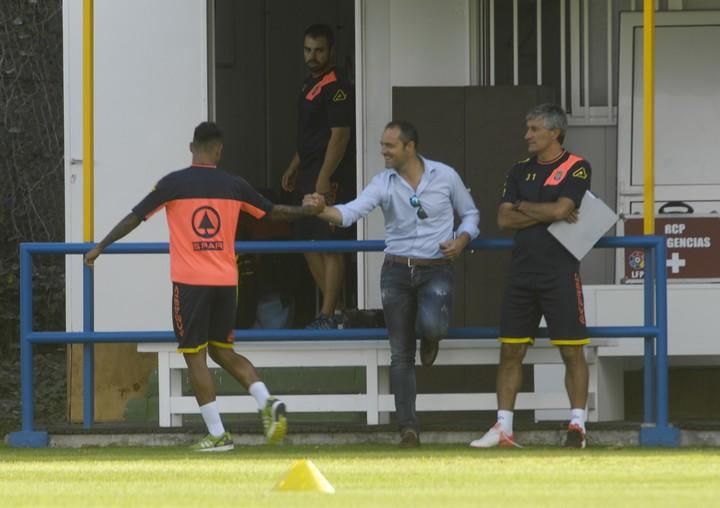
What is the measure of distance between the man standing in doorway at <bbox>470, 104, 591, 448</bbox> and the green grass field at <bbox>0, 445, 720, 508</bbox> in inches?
13.0

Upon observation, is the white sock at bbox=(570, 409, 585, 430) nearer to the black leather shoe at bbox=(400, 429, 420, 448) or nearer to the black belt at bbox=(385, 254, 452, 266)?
the black leather shoe at bbox=(400, 429, 420, 448)

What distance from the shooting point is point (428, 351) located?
11648 mm

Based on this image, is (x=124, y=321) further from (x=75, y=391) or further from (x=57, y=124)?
(x=57, y=124)

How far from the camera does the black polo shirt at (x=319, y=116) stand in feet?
42.5

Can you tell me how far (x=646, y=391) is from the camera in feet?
38.8

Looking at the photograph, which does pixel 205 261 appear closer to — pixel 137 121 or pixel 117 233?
pixel 117 233

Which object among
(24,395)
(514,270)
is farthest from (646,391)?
(24,395)

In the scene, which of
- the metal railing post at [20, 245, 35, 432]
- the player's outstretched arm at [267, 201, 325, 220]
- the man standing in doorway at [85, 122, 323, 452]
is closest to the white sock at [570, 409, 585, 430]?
the man standing in doorway at [85, 122, 323, 452]

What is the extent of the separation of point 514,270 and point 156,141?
118 inches

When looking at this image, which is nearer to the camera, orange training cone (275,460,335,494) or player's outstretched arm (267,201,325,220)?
orange training cone (275,460,335,494)

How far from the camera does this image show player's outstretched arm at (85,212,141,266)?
445 inches

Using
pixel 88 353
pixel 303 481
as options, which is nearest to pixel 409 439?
pixel 88 353

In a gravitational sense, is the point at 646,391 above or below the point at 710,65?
below

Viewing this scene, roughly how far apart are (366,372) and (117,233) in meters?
1.76
